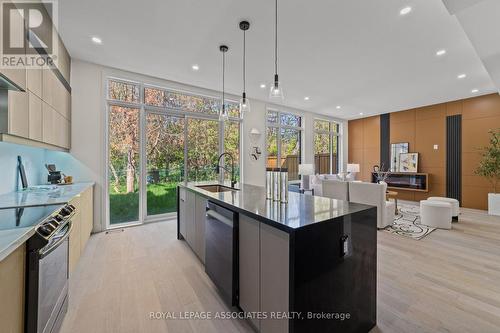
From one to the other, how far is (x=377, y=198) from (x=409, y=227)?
3.09 ft

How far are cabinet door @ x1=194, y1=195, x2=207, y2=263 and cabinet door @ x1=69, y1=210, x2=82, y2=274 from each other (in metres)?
1.35

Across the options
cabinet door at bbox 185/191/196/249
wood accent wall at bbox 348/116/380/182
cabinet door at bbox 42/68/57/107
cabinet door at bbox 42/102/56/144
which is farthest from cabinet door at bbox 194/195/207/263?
wood accent wall at bbox 348/116/380/182

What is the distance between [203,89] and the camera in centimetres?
530

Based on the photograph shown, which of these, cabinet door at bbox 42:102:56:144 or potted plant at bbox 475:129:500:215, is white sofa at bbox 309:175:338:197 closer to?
potted plant at bbox 475:129:500:215

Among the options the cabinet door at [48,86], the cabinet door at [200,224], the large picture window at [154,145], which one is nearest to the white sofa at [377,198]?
the large picture window at [154,145]

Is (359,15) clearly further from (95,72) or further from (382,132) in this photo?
(382,132)

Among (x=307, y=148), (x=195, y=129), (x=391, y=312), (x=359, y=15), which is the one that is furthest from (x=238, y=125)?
(x=391, y=312)

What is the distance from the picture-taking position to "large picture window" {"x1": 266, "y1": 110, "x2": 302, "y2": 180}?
6820 mm

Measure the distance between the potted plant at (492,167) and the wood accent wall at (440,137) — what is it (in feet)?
0.51

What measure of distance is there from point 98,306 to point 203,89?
15.4 ft

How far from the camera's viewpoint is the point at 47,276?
4.68ft

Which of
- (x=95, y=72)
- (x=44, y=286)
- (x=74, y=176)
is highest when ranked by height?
(x=95, y=72)

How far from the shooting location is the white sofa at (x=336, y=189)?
4.67 meters

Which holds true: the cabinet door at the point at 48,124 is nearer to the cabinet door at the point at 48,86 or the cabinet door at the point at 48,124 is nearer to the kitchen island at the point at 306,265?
the cabinet door at the point at 48,86
